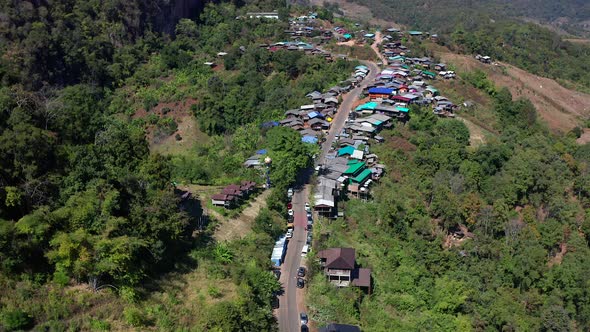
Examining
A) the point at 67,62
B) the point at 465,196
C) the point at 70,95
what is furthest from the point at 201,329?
the point at 67,62

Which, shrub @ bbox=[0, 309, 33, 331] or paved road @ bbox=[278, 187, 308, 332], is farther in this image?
paved road @ bbox=[278, 187, 308, 332]

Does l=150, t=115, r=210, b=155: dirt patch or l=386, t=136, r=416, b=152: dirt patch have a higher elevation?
l=386, t=136, r=416, b=152: dirt patch

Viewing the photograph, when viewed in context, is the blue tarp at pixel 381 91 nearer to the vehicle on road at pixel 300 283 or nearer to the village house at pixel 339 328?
the vehicle on road at pixel 300 283

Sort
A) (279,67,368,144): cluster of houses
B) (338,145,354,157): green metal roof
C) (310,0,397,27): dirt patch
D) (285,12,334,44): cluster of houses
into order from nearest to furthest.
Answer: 1. (338,145,354,157): green metal roof
2. (279,67,368,144): cluster of houses
3. (285,12,334,44): cluster of houses
4. (310,0,397,27): dirt patch

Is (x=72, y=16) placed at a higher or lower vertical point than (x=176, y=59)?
higher

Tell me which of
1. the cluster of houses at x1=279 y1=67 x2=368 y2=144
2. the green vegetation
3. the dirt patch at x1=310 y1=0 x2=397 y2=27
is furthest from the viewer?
the dirt patch at x1=310 y1=0 x2=397 y2=27

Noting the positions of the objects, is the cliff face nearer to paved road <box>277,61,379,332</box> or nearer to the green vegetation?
paved road <box>277,61,379,332</box>

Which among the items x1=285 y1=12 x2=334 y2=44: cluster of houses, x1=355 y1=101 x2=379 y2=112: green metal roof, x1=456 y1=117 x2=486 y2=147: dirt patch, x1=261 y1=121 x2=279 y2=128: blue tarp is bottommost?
x1=456 y1=117 x2=486 y2=147: dirt patch

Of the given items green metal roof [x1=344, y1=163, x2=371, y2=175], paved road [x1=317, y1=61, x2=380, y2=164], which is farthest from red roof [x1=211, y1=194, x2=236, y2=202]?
paved road [x1=317, y1=61, x2=380, y2=164]

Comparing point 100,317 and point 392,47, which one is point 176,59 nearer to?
point 392,47
